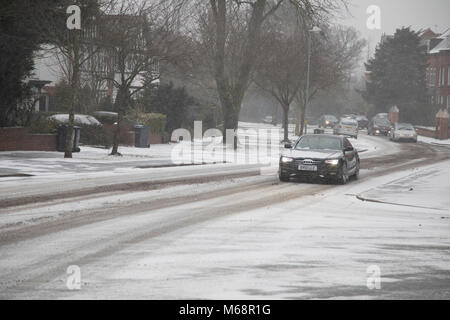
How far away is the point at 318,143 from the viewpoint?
22.6 m

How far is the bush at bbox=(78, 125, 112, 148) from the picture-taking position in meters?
33.7

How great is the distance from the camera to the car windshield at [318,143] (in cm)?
2233

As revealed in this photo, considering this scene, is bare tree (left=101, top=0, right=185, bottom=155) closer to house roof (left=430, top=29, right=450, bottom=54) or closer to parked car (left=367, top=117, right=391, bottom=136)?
parked car (left=367, top=117, right=391, bottom=136)

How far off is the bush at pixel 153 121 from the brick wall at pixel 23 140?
10.6 m

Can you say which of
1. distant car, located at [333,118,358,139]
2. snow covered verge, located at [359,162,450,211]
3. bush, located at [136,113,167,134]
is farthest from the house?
snow covered verge, located at [359,162,450,211]

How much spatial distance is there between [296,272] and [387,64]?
84.0 metres

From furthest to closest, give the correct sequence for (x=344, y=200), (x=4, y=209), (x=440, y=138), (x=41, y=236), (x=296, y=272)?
(x=440, y=138)
(x=344, y=200)
(x=4, y=209)
(x=41, y=236)
(x=296, y=272)

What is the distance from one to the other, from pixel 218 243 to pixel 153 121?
30589 millimetres

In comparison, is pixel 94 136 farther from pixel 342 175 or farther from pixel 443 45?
pixel 443 45

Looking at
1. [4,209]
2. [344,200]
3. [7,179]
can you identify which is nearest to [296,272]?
[4,209]

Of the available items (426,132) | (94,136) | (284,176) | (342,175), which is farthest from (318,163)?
(426,132)

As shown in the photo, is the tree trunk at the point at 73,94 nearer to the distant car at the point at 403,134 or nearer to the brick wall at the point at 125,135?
the brick wall at the point at 125,135

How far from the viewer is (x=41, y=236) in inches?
408
